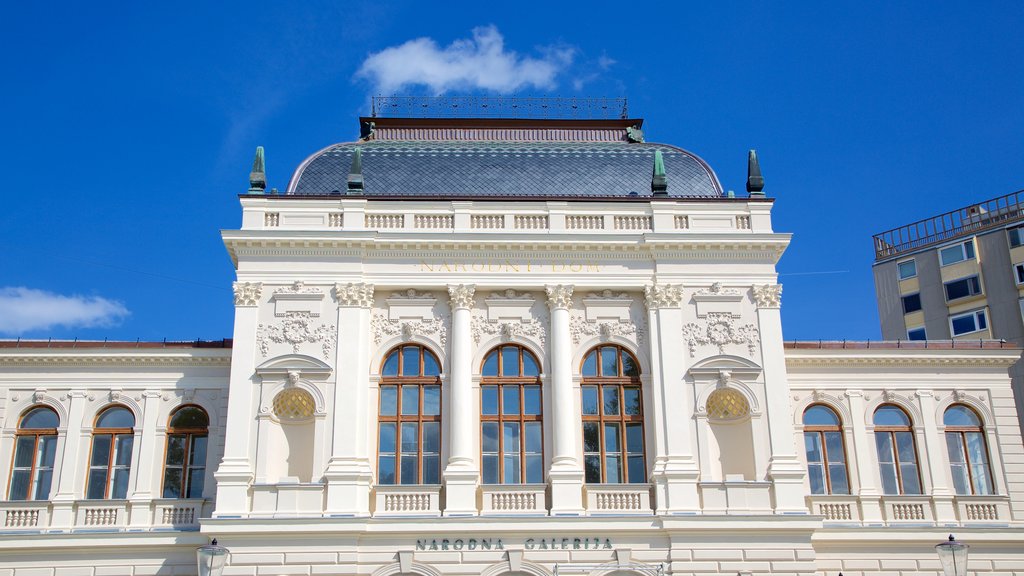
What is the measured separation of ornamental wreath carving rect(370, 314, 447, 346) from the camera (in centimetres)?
2936

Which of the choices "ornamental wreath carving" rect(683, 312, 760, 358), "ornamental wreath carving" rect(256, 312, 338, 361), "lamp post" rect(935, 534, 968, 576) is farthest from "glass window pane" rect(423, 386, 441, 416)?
"lamp post" rect(935, 534, 968, 576)

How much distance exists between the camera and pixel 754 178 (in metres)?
31.3

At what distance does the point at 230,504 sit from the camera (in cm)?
2711

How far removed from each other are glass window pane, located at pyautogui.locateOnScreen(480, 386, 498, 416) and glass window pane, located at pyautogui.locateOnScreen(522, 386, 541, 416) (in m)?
0.75

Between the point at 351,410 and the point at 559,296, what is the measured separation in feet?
20.6

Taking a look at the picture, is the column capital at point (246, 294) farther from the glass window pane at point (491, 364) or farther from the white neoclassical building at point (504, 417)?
the glass window pane at point (491, 364)

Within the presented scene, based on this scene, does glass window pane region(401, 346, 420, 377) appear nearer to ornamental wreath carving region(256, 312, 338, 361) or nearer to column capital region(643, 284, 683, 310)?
ornamental wreath carving region(256, 312, 338, 361)

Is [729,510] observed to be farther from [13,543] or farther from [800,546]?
[13,543]

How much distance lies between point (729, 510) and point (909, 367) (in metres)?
8.11

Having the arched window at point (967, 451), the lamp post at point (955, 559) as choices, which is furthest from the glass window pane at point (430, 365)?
the arched window at point (967, 451)

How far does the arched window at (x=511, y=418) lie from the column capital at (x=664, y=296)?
11.5ft

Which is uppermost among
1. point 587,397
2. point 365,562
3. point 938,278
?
point 938,278

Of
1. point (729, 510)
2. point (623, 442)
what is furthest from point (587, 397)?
point (729, 510)

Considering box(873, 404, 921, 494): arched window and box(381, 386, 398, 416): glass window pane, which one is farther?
box(873, 404, 921, 494): arched window
